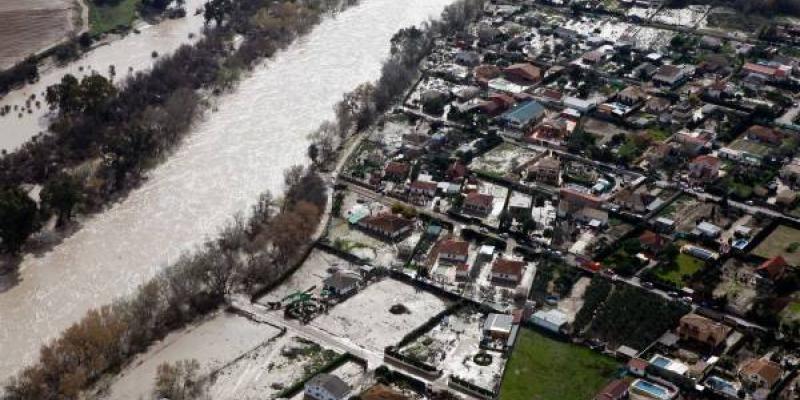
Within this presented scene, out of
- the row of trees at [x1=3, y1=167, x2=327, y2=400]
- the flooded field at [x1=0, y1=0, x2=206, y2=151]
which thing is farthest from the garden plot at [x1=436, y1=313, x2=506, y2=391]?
the flooded field at [x1=0, y1=0, x2=206, y2=151]

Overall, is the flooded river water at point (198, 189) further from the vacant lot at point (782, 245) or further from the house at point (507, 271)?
A: the vacant lot at point (782, 245)

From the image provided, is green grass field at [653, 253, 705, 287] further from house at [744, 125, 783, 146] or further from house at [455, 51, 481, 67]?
house at [455, 51, 481, 67]

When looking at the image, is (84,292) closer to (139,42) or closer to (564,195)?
(564,195)

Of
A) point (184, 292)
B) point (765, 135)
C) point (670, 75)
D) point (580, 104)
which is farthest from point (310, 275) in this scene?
point (670, 75)

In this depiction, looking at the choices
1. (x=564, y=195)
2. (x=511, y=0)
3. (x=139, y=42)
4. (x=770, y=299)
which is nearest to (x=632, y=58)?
(x=511, y=0)

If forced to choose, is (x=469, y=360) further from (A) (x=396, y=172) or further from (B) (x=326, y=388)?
(A) (x=396, y=172)

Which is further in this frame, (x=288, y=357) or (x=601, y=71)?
(x=601, y=71)
